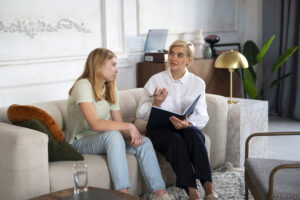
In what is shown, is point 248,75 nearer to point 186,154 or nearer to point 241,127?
point 241,127

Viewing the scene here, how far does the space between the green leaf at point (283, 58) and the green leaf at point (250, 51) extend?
306mm

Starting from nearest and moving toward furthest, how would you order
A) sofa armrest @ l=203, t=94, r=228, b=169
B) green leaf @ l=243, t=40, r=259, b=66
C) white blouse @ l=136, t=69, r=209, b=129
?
white blouse @ l=136, t=69, r=209, b=129
sofa armrest @ l=203, t=94, r=228, b=169
green leaf @ l=243, t=40, r=259, b=66

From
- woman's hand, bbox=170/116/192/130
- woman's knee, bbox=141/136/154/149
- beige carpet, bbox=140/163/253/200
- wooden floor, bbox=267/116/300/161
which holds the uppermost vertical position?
woman's hand, bbox=170/116/192/130

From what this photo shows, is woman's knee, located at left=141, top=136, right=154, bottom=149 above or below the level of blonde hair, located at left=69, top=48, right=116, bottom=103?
below

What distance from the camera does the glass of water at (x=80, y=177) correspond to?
6.57 feet

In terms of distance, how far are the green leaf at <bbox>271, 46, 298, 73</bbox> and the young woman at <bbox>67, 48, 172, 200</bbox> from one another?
295 cm

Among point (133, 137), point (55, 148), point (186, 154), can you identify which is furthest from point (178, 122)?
point (55, 148)

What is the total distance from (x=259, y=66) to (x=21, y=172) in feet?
14.4

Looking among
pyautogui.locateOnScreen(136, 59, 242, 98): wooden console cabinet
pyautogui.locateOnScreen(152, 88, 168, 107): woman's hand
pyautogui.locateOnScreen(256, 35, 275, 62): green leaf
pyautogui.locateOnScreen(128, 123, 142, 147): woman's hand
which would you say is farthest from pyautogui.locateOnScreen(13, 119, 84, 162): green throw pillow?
pyautogui.locateOnScreen(256, 35, 275, 62): green leaf

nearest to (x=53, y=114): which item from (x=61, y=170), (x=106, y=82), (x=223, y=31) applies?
(x=106, y=82)

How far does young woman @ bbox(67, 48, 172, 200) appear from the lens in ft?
8.77

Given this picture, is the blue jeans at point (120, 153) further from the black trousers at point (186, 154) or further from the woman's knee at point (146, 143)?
the black trousers at point (186, 154)

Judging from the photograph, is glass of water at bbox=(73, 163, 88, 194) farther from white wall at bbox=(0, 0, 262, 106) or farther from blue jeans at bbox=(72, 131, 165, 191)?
white wall at bbox=(0, 0, 262, 106)

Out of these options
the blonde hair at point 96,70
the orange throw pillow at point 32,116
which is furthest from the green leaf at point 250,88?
the orange throw pillow at point 32,116
